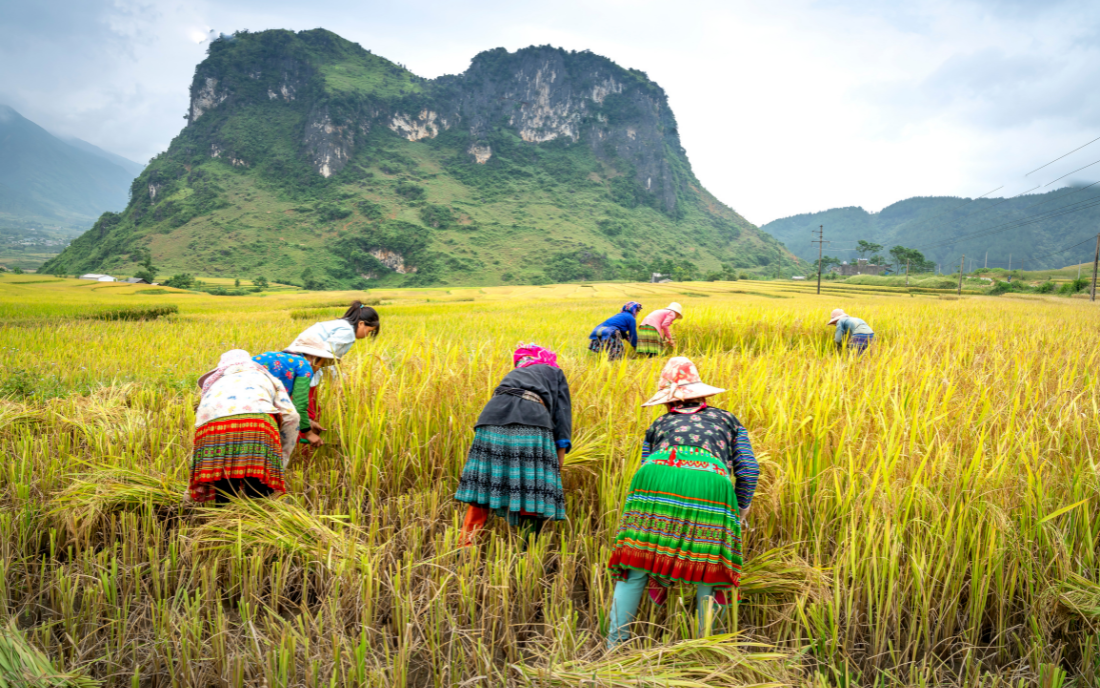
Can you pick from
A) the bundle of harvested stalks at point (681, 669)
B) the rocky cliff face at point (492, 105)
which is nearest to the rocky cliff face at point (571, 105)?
the rocky cliff face at point (492, 105)

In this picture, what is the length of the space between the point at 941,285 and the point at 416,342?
2452 inches

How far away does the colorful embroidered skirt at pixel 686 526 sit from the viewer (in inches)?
79.0

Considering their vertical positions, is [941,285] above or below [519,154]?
below

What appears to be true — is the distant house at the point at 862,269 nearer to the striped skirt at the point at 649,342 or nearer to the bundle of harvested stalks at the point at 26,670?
the striped skirt at the point at 649,342

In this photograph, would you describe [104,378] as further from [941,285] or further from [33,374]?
[941,285]

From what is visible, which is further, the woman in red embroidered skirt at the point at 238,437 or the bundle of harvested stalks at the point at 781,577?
the woman in red embroidered skirt at the point at 238,437

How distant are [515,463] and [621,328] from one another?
501 cm

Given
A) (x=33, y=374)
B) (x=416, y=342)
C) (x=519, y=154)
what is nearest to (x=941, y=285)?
(x=416, y=342)

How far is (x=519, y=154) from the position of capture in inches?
6580

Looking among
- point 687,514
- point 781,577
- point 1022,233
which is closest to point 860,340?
point 781,577

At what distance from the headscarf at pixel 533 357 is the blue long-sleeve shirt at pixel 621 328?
416 cm

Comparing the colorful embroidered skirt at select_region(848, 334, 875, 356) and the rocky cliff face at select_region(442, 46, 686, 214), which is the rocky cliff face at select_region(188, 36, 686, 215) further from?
the colorful embroidered skirt at select_region(848, 334, 875, 356)

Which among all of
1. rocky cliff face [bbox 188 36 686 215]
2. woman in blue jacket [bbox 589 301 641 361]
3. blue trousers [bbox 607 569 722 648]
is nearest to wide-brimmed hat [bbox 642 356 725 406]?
blue trousers [bbox 607 569 722 648]

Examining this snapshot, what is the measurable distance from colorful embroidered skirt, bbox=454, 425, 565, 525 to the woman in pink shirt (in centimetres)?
483
